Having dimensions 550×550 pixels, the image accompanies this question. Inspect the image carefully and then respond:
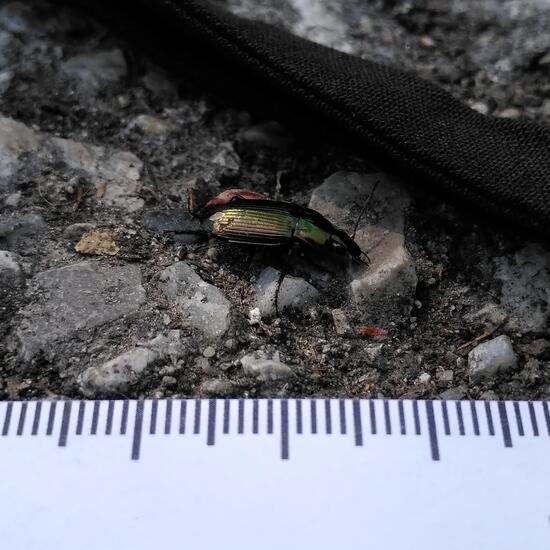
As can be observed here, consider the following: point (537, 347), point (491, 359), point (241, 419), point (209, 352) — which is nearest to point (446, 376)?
point (491, 359)

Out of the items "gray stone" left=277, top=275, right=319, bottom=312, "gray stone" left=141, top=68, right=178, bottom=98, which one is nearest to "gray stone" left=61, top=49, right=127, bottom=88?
"gray stone" left=141, top=68, right=178, bottom=98

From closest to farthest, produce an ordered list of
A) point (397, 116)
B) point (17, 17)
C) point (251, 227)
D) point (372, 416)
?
point (372, 416) < point (251, 227) < point (397, 116) < point (17, 17)

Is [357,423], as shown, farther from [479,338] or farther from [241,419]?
[479,338]

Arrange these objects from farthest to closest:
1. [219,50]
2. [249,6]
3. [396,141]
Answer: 1. [249,6]
2. [219,50]
3. [396,141]

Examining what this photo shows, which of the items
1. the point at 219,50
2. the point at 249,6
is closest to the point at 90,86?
the point at 219,50

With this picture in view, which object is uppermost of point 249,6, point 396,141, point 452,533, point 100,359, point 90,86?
point 249,6

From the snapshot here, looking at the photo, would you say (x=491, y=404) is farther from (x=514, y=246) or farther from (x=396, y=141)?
(x=396, y=141)
